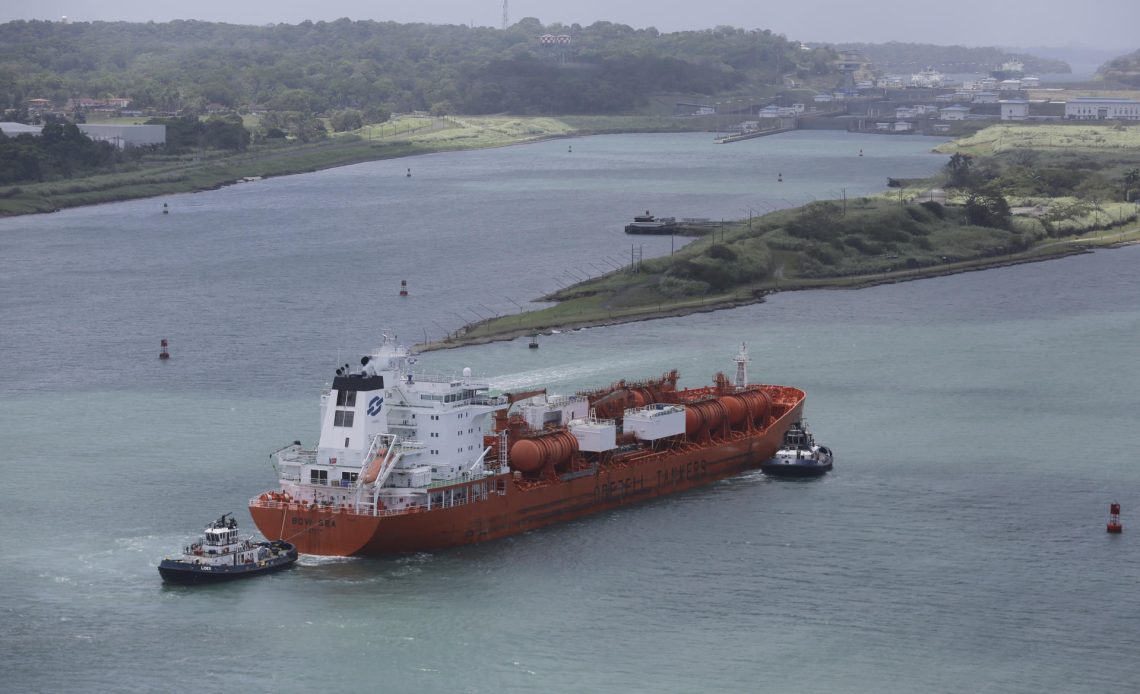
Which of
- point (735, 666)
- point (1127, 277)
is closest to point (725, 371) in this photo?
point (735, 666)

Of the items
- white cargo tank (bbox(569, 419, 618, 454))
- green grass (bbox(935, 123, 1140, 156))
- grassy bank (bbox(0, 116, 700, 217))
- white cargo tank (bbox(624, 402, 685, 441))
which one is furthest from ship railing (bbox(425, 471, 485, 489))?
green grass (bbox(935, 123, 1140, 156))

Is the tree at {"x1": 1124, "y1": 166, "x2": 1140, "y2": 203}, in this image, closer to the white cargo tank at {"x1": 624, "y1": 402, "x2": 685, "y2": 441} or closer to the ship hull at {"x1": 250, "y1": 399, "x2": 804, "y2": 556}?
the ship hull at {"x1": 250, "y1": 399, "x2": 804, "y2": 556}

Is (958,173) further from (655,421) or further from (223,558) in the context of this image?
(223,558)

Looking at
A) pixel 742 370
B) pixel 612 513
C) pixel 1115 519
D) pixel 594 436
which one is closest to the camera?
pixel 1115 519

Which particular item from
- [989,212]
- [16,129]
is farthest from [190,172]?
[989,212]

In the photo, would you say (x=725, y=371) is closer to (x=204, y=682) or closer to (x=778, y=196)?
(x=204, y=682)

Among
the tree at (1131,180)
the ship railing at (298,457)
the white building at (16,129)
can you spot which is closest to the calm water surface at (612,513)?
the ship railing at (298,457)
